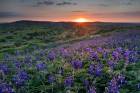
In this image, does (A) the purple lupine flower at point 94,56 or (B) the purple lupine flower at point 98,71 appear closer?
(B) the purple lupine flower at point 98,71

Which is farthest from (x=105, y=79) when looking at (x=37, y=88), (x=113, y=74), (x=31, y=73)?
(x=31, y=73)

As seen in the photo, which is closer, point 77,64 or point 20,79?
point 20,79

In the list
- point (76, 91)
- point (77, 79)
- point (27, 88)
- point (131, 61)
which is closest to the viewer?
point (76, 91)

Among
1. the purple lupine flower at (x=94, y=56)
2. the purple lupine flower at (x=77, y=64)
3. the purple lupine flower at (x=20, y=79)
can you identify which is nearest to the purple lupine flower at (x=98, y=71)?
the purple lupine flower at (x=77, y=64)

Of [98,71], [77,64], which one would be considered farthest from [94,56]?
[98,71]

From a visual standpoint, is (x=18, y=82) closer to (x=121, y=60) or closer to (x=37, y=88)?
(x=37, y=88)

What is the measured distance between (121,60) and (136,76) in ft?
6.18

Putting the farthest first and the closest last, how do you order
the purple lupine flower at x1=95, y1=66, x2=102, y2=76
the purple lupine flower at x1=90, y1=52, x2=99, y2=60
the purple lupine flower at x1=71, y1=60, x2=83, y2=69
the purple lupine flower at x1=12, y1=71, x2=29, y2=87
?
the purple lupine flower at x1=90, y1=52, x2=99, y2=60 < the purple lupine flower at x1=71, y1=60, x2=83, y2=69 < the purple lupine flower at x1=95, y1=66, x2=102, y2=76 < the purple lupine flower at x1=12, y1=71, x2=29, y2=87

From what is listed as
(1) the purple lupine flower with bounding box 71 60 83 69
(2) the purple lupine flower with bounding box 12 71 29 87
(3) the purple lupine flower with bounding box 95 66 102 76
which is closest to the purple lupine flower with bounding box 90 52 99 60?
(1) the purple lupine flower with bounding box 71 60 83 69

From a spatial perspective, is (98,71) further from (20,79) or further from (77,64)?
(20,79)

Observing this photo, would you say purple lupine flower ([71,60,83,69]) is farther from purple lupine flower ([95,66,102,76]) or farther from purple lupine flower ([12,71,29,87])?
purple lupine flower ([12,71,29,87])

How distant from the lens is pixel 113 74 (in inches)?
414

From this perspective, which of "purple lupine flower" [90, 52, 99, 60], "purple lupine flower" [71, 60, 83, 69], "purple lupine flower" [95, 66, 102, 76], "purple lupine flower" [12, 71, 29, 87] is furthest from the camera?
"purple lupine flower" [90, 52, 99, 60]

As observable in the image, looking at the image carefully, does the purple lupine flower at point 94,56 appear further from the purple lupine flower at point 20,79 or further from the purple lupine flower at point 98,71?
the purple lupine flower at point 20,79
